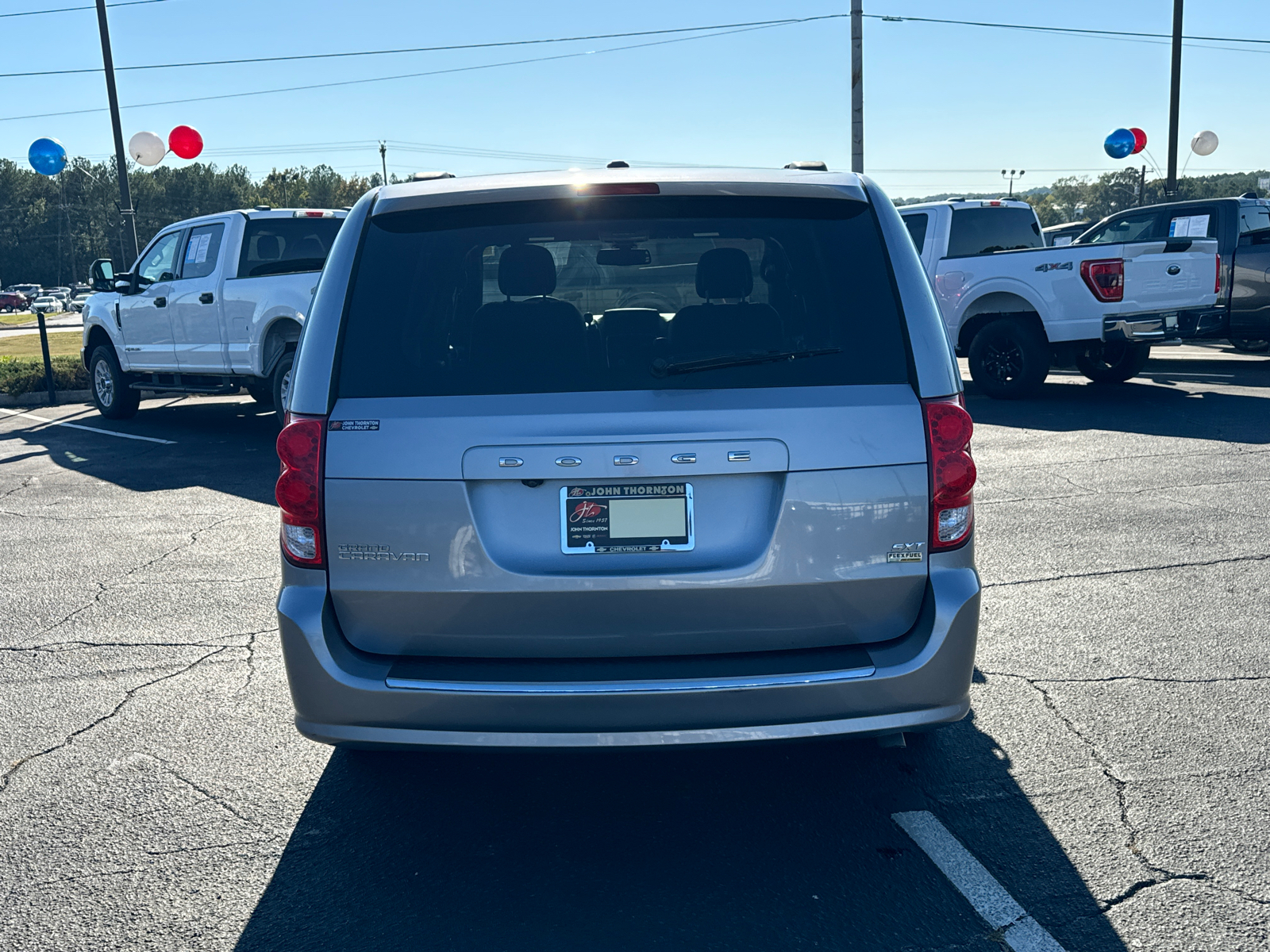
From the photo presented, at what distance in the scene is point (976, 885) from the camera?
9.89 feet

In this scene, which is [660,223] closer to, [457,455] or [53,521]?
[457,455]

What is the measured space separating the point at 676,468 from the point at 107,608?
4154 millimetres

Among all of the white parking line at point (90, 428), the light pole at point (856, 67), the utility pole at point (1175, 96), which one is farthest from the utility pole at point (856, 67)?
the white parking line at point (90, 428)

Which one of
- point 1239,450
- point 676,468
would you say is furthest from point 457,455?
point 1239,450

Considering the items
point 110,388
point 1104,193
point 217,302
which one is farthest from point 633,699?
point 1104,193

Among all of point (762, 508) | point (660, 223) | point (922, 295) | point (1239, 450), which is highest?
point (660, 223)

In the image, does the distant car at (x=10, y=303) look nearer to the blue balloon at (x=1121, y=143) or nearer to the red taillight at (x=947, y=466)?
the blue balloon at (x=1121, y=143)

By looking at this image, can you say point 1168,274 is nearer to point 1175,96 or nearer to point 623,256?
point 623,256

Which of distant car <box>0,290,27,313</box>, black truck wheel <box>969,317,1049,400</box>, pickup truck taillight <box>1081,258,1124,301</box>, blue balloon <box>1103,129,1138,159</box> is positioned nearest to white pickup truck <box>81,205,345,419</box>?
black truck wheel <box>969,317,1049,400</box>

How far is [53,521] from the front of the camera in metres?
8.09

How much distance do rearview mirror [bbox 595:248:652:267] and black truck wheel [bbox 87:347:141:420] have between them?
11.7 meters

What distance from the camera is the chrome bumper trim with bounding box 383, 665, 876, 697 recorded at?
2.88 metres

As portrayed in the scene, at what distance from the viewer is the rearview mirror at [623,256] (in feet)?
11.3

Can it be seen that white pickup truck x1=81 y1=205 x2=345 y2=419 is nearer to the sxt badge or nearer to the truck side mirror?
the truck side mirror
